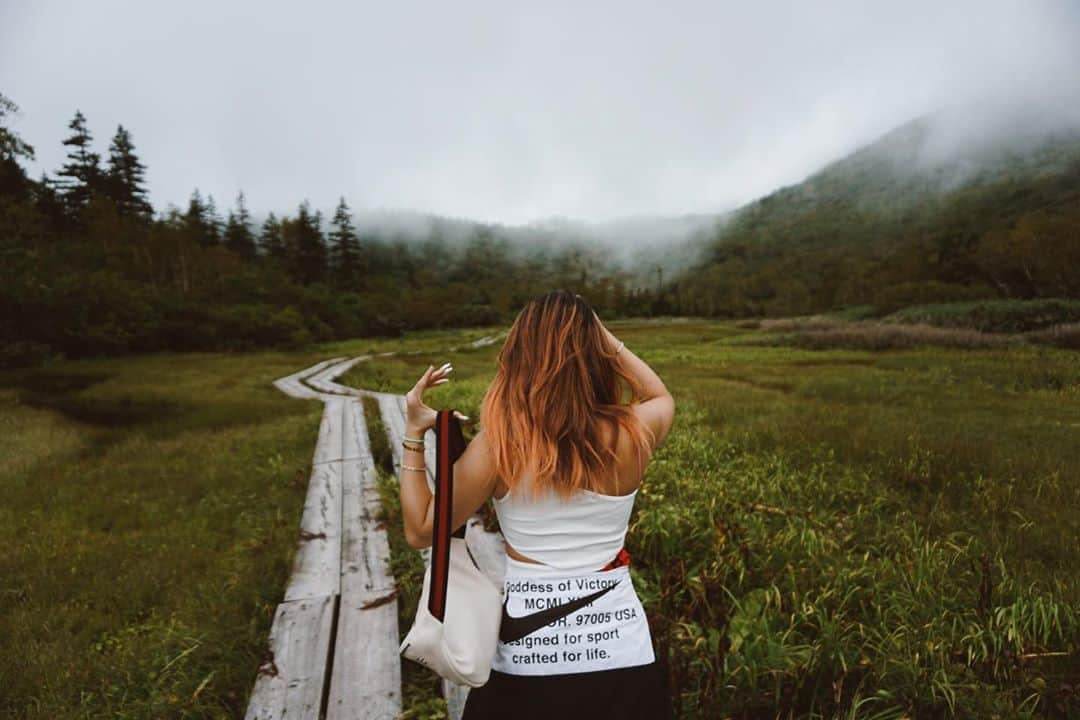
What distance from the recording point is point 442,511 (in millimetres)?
1458

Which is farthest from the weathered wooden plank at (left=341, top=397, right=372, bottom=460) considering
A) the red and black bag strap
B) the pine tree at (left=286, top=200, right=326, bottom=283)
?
the pine tree at (left=286, top=200, right=326, bottom=283)

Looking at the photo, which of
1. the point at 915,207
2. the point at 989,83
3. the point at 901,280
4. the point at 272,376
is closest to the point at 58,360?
the point at 272,376

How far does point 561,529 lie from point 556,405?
17.8 inches

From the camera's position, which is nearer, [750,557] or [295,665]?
[295,665]

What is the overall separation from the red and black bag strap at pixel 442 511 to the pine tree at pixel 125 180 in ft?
211

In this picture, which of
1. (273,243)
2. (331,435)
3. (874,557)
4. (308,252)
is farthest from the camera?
(273,243)

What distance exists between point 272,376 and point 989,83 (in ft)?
927

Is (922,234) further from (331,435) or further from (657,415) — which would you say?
(657,415)

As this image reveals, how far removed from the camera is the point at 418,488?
Result: 1.65 m

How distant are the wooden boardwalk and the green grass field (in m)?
0.20

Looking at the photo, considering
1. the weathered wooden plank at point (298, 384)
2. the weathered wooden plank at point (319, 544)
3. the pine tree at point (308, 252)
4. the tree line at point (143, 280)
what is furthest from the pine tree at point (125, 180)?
the weathered wooden plank at point (319, 544)

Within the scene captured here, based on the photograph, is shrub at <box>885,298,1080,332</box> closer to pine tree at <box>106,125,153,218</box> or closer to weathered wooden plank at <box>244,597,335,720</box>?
weathered wooden plank at <box>244,597,335,720</box>

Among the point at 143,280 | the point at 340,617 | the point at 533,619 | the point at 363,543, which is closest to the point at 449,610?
the point at 533,619

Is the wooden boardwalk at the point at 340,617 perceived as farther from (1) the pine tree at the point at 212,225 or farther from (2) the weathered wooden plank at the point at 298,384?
(1) the pine tree at the point at 212,225
